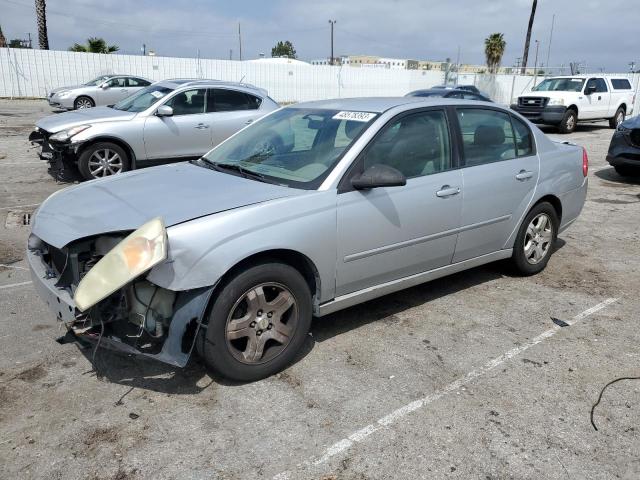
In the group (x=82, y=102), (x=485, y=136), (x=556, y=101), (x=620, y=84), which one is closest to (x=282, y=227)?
(x=485, y=136)

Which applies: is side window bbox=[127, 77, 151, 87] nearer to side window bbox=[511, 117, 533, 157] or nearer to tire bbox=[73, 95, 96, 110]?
tire bbox=[73, 95, 96, 110]

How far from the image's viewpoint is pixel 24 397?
10.6ft

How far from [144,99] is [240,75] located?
72.5 ft

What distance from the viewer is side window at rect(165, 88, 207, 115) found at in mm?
9367

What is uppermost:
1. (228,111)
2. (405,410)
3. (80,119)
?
(228,111)

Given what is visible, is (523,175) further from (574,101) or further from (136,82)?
(136,82)

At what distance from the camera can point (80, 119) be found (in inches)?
348

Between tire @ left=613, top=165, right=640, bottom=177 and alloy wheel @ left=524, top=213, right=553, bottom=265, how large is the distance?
240 inches

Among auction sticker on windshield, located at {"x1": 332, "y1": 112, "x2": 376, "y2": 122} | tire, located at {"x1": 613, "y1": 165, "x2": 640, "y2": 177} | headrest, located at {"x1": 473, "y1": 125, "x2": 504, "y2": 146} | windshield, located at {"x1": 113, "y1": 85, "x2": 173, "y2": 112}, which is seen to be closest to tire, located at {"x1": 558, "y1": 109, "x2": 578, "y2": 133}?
tire, located at {"x1": 613, "y1": 165, "x2": 640, "y2": 177}

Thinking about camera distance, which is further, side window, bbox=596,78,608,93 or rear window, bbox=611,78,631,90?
rear window, bbox=611,78,631,90

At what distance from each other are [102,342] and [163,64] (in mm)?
28285

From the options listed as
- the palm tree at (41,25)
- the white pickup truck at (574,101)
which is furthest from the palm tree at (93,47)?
the white pickup truck at (574,101)

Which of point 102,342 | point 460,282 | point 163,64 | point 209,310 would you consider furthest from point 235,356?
point 163,64

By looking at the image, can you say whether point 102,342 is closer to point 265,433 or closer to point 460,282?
point 265,433
